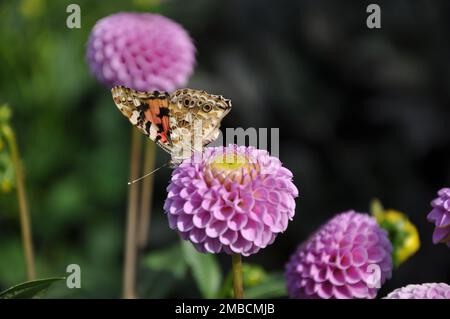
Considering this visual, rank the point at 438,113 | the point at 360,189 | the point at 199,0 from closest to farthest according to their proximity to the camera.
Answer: the point at 438,113 → the point at 360,189 → the point at 199,0

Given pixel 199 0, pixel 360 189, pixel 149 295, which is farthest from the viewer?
pixel 199 0

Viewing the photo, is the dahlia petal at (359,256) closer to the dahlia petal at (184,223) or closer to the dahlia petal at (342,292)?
the dahlia petal at (342,292)

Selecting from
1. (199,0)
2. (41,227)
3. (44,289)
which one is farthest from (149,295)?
(199,0)

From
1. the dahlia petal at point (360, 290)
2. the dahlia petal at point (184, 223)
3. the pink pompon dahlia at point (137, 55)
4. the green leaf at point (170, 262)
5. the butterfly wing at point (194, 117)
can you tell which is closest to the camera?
the dahlia petal at point (184, 223)

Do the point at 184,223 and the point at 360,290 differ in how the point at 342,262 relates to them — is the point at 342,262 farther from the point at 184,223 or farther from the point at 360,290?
the point at 184,223

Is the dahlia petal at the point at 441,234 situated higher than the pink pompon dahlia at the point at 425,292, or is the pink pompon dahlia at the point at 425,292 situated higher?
the dahlia petal at the point at 441,234

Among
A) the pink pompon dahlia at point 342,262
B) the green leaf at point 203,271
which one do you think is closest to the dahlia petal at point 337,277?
the pink pompon dahlia at point 342,262
